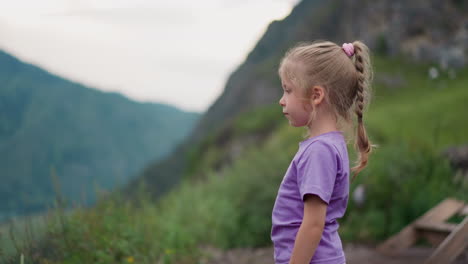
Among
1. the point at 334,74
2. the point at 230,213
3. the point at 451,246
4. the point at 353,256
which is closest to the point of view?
the point at 334,74

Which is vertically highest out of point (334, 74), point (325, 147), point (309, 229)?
point (334, 74)

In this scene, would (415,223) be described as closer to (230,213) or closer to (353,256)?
(353,256)

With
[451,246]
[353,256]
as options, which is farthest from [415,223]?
[451,246]

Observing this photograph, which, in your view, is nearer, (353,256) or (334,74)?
(334,74)

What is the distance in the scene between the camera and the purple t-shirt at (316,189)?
→ 1671 millimetres

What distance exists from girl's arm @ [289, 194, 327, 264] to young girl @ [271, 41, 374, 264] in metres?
0.02

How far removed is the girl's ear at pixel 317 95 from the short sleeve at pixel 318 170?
6.5 inches

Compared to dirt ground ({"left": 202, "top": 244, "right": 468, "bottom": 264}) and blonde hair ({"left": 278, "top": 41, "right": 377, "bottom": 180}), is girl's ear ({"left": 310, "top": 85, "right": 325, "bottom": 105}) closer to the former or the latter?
blonde hair ({"left": 278, "top": 41, "right": 377, "bottom": 180})

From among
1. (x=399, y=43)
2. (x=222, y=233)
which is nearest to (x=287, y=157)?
(x=222, y=233)

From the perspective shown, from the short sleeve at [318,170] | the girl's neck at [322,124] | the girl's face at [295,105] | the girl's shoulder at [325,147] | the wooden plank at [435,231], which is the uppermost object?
the girl's face at [295,105]

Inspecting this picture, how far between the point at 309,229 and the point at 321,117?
45 cm

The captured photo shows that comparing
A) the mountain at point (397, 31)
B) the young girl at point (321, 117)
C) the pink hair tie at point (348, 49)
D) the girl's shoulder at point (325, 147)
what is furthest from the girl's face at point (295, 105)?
A: the mountain at point (397, 31)

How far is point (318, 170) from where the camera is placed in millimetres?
1668

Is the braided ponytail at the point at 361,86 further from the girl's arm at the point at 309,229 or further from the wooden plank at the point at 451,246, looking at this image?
the wooden plank at the point at 451,246
